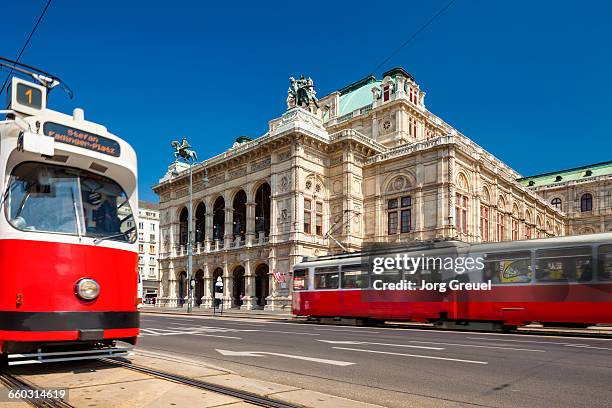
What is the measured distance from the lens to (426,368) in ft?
29.5

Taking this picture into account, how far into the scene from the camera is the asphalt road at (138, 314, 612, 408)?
6.75m

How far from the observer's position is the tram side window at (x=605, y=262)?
16766mm

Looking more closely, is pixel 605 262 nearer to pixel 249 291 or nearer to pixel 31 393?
pixel 31 393

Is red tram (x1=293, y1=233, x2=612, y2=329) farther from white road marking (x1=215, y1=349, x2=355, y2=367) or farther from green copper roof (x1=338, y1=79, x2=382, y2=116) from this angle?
green copper roof (x1=338, y1=79, x2=382, y2=116)

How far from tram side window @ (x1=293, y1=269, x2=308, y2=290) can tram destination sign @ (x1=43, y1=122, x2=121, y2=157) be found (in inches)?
760

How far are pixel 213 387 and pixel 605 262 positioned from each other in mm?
15318

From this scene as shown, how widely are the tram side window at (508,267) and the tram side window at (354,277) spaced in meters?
5.68

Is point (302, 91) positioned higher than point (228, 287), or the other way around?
point (302, 91)

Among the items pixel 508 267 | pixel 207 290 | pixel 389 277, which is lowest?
pixel 207 290

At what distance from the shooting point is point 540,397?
671 centimetres

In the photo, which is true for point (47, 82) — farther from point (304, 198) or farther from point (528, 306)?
point (304, 198)

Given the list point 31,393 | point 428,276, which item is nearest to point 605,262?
point 428,276

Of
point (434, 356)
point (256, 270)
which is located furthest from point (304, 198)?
point (434, 356)

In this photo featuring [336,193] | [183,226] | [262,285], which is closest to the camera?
[336,193]
